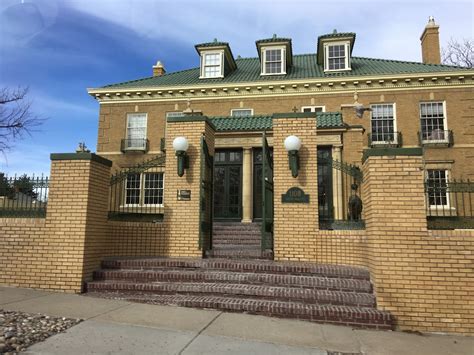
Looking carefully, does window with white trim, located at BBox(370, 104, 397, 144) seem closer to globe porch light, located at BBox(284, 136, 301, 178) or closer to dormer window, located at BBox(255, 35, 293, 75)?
dormer window, located at BBox(255, 35, 293, 75)

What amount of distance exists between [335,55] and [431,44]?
6.19 m

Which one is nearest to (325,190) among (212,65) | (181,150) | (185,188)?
(185,188)

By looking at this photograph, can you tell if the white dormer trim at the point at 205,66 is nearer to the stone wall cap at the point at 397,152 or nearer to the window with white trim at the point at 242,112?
the window with white trim at the point at 242,112

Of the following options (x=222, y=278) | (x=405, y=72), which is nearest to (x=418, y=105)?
(x=405, y=72)

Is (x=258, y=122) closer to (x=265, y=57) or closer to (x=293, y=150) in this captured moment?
(x=293, y=150)

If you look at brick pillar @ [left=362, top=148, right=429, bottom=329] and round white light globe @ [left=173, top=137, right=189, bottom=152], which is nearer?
brick pillar @ [left=362, top=148, right=429, bottom=329]

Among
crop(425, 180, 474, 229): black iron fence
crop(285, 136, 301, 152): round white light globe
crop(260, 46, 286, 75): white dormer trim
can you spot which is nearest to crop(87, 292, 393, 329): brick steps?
crop(425, 180, 474, 229): black iron fence

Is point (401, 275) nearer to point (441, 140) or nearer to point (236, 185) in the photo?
point (236, 185)

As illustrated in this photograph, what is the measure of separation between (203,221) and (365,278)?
11.2ft

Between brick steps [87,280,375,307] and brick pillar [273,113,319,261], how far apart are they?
5.02ft

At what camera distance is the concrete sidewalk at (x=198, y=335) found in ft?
13.3

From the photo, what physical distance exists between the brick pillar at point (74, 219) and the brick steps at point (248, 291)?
17.0 inches

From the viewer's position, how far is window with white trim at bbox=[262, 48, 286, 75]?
23.1 m

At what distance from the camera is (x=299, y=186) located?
782cm
